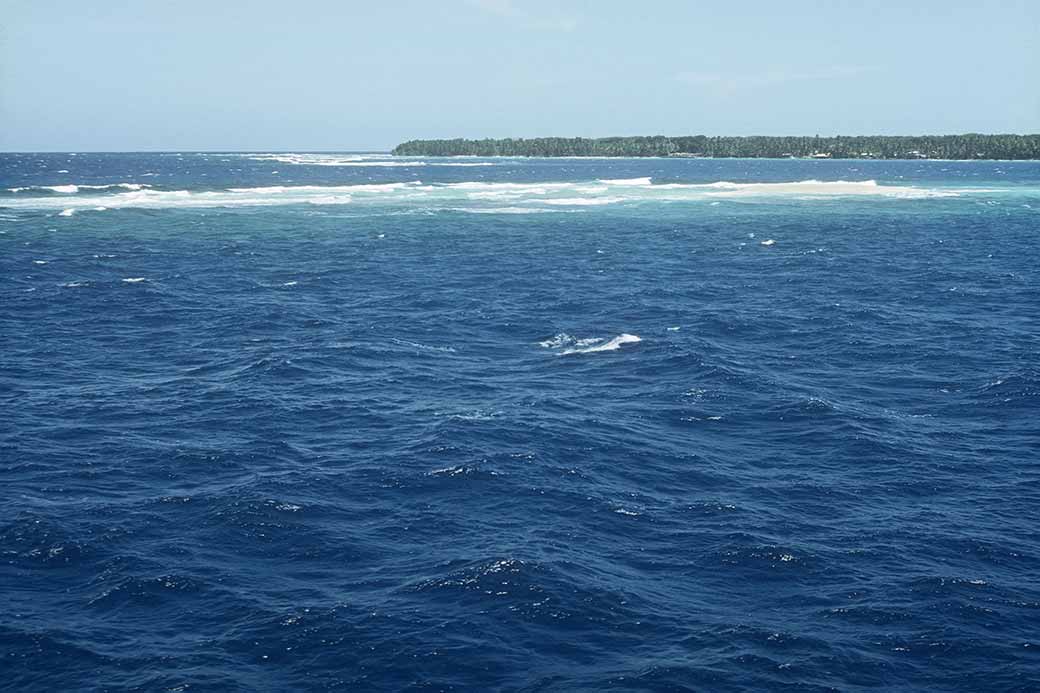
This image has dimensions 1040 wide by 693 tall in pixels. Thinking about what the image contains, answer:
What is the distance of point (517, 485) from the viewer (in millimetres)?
35062

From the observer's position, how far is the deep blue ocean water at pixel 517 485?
24219mm

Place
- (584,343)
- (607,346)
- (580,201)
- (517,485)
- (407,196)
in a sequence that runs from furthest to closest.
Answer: (407,196) < (580,201) < (584,343) < (607,346) < (517,485)

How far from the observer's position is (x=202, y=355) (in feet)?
176

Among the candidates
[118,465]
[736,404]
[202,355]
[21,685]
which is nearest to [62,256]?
[202,355]

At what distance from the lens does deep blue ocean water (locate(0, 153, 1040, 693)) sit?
79.5ft

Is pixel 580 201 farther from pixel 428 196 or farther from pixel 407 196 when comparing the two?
pixel 407 196

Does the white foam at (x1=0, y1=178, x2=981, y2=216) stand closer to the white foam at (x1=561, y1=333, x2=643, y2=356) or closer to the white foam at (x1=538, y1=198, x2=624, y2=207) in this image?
the white foam at (x1=538, y1=198, x2=624, y2=207)

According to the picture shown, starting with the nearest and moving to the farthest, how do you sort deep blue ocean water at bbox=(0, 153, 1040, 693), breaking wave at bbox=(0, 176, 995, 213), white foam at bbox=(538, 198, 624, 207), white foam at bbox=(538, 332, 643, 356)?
deep blue ocean water at bbox=(0, 153, 1040, 693)
white foam at bbox=(538, 332, 643, 356)
breaking wave at bbox=(0, 176, 995, 213)
white foam at bbox=(538, 198, 624, 207)

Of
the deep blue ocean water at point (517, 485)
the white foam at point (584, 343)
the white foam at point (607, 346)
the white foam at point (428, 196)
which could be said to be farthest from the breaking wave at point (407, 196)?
the white foam at point (607, 346)

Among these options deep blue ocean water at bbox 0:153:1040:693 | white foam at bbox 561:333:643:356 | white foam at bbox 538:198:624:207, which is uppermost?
white foam at bbox 538:198:624:207

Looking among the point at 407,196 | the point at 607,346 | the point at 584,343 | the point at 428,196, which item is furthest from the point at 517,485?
the point at 428,196

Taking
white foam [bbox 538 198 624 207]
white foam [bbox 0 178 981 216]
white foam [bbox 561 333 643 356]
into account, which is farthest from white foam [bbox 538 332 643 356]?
white foam [bbox 538 198 624 207]

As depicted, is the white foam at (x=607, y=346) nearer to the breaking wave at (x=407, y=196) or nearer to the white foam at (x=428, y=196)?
the white foam at (x=428, y=196)

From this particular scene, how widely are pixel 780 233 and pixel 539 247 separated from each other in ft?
107
